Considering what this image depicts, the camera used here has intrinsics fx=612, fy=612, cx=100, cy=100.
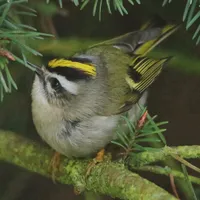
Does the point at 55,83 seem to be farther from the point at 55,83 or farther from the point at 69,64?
the point at 69,64

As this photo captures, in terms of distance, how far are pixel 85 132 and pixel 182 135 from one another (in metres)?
0.89

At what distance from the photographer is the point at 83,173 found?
1996mm

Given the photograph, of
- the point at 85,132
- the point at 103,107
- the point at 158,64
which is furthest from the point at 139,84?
the point at 85,132

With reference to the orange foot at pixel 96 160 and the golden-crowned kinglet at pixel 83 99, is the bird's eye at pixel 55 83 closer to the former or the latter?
the golden-crowned kinglet at pixel 83 99

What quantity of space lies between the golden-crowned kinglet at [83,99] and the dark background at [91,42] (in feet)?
0.55

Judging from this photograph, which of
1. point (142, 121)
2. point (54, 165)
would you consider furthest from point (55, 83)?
point (142, 121)

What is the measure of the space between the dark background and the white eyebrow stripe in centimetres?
28

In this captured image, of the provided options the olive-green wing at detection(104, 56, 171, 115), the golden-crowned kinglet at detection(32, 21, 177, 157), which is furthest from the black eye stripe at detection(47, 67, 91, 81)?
the olive-green wing at detection(104, 56, 171, 115)

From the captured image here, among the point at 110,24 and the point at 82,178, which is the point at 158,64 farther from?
the point at 82,178

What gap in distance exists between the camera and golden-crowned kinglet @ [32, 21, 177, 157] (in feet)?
6.84

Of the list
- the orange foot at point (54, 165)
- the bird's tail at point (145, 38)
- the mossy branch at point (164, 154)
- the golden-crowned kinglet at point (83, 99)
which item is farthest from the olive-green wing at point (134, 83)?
the mossy branch at point (164, 154)

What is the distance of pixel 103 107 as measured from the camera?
86.4 inches

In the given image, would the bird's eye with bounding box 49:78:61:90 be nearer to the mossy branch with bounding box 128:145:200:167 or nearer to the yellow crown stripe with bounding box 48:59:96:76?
the yellow crown stripe with bounding box 48:59:96:76

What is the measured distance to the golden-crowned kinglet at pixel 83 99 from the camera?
2086 millimetres
